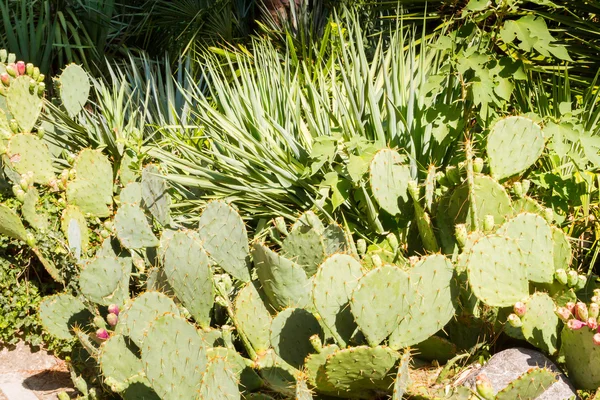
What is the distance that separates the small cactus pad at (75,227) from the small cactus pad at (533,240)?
7.13 ft

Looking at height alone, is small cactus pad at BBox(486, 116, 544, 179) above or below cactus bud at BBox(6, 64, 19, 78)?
above

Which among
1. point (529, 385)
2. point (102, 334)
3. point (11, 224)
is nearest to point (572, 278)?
point (529, 385)

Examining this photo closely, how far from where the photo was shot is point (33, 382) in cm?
396

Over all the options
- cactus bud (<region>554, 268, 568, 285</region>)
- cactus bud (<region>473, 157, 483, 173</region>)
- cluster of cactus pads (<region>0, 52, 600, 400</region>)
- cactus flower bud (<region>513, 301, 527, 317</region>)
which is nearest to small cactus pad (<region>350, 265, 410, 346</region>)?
cluster of cactus pads (<region>0, 52, 600, 400</region>)

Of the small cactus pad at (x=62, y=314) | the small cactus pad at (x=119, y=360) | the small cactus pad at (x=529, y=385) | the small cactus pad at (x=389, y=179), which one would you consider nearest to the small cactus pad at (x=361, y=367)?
the small cactus pad at (x=529, y=385)

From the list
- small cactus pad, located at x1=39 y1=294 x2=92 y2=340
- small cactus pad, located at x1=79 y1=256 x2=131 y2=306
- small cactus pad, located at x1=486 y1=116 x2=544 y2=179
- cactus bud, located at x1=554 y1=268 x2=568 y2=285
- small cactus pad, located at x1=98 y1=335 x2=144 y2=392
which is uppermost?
small cactus pad, located at x1=486 y1=116 x2=544 y2=179

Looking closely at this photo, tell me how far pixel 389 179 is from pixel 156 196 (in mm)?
1212

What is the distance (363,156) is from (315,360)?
131 cm

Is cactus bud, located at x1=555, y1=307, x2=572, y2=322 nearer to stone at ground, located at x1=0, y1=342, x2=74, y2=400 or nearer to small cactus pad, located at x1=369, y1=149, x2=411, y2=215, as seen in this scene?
small cactus pad, located at x1=369, y1=149, x2=411, y2=215

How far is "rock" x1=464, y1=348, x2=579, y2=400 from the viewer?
9.43ft

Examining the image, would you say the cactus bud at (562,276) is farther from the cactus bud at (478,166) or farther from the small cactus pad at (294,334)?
the small cactus pad at (294,334)

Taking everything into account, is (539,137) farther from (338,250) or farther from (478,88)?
(338,250)

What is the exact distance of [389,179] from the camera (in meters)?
3.65

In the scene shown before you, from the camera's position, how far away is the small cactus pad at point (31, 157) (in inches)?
178
